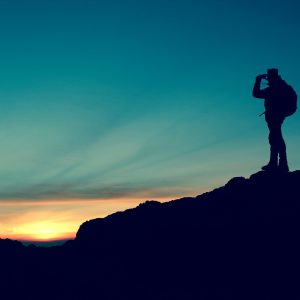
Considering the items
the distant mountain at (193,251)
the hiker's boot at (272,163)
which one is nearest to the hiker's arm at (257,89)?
the hiker's boot at (272,163)

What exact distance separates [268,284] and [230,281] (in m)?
1.49

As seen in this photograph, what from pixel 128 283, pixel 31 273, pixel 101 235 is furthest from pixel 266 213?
pixel 31 273

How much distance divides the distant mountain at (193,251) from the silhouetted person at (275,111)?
26.5 inches

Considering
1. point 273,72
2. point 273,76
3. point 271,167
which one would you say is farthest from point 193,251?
point 273,72

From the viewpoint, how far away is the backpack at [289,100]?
18.6m

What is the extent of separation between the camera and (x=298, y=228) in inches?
659

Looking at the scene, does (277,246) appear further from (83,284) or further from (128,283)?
(83,284)

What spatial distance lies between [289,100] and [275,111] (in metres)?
0.80

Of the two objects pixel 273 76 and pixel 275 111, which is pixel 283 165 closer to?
pixel 275 111

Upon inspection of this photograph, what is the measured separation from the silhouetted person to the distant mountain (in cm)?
67

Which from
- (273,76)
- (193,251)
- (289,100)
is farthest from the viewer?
(273,76)

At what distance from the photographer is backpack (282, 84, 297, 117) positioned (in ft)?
61.0

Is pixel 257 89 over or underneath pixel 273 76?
underneath

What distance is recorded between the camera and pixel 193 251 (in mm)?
17891
